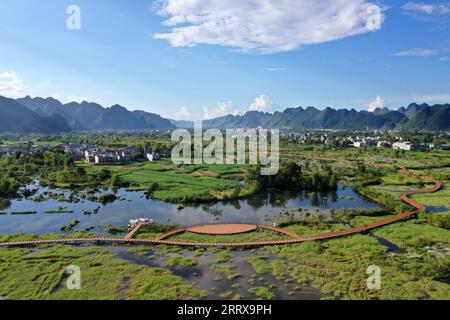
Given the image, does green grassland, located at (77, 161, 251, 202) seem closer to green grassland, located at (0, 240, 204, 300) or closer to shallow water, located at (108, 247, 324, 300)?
shallow water, located at (108, 247, 324, 300)

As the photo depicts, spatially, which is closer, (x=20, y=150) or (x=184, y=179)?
(x=184, y=179)

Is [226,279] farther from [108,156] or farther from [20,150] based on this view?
[20,150]

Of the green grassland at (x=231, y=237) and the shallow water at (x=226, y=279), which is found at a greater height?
the green grassland at (x=231, y=237)

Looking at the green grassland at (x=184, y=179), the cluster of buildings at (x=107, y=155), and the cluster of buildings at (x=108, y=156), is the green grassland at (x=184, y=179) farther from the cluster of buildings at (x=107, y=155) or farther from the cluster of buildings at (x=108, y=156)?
the cluster of buildings at (x=107, y=155)

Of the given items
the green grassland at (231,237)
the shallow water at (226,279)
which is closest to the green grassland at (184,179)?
the green grassland at (231,237)

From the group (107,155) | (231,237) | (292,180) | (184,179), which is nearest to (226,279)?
(231,237)

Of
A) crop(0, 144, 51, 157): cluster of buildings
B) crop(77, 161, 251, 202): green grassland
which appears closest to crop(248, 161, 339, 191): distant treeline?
crop(77, 161, 251, 202): green grassland

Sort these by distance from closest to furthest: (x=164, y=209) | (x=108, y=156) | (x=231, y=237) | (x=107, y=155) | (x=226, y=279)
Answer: (x=226, y=279)
(x=231, y=237)
(x=164, y=209)
(x=108, y=156)
(x=107, y=155)

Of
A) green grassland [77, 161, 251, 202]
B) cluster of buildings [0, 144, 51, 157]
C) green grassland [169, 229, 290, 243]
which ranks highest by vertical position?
cluster of buildings [0, 144, 51, 157]

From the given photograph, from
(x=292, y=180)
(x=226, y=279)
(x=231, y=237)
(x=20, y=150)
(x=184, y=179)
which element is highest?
(x=20, y=150)
